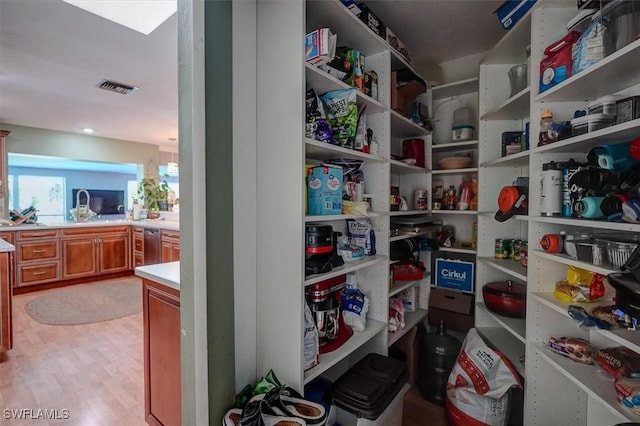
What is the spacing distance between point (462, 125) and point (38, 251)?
17.8ft

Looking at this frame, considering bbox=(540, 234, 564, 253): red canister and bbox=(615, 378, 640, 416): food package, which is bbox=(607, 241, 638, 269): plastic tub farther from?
bbox=(615, 378, 640, 416): food package

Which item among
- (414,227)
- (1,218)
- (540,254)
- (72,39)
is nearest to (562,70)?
(540,254)

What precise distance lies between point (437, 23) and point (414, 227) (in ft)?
4.32

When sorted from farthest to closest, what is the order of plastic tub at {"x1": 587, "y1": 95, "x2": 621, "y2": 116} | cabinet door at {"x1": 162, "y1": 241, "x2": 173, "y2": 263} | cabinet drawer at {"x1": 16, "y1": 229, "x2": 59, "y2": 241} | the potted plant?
the potted plant < cabinet door at {"x1": 162, "y1": 241, "x2": 173, "y2": 263} < cabinet drawer at {"x1": 16, "y1": 229, "x2": 59, "y2": 241} < plastic tub at {"x1": 587, "y1": 95, "x2": 621, "y2": 116}

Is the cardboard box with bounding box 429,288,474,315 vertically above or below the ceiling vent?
below

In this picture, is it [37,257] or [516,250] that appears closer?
[516,250]

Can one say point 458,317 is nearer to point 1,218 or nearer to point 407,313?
point 407,313

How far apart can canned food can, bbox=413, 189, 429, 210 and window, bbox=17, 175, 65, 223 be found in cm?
778

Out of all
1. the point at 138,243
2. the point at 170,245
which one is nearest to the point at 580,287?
the point at 170,245

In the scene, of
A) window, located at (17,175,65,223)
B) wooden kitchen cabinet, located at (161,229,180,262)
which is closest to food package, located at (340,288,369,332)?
wooden kitchen cabinet, located at (161,229,180,262)

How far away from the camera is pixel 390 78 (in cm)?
170

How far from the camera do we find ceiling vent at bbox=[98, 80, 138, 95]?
9.00 feet

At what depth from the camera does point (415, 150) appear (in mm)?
2160

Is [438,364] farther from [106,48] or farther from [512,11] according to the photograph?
[106,48]
